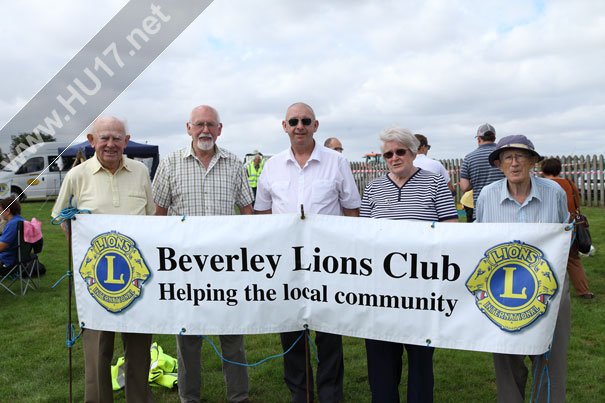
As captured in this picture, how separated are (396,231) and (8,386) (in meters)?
3.76

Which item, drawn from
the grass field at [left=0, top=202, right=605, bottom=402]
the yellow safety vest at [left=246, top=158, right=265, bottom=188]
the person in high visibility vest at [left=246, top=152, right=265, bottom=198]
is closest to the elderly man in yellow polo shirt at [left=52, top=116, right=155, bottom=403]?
the grass field at [left=0, top=202, right=605, bottom=402]

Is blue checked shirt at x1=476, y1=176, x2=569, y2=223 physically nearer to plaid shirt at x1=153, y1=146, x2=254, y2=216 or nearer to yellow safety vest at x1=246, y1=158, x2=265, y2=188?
plaid shirt at x1=153, y1=146, x2=254, y2=216

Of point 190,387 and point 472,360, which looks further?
point 472,360

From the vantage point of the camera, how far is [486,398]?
4.38m

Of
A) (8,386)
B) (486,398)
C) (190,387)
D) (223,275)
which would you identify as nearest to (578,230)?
(486,398)

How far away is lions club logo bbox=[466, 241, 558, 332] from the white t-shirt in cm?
118

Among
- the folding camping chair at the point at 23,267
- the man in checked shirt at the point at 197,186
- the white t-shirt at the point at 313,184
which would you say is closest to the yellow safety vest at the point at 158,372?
the man in checked shirt at the point at 197,186

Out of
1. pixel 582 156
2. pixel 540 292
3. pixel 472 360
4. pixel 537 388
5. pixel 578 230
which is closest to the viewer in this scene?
pixel 540 292

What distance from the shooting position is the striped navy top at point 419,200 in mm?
3482

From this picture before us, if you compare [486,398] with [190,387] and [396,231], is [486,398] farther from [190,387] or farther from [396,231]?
[190,387]

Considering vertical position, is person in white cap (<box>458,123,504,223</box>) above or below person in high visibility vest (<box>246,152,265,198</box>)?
below

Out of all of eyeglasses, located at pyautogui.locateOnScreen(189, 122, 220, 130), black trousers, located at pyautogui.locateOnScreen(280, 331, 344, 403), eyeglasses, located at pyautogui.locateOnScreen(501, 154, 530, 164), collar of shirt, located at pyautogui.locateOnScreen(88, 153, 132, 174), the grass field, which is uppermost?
eyeglasses, located at pyautogui.locateOnScreen(189, 122, 220, 130)

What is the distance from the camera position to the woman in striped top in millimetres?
3443

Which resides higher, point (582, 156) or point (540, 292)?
point (582, 156)
